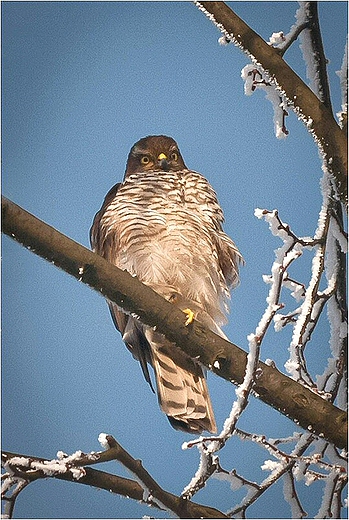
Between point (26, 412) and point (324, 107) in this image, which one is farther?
point (26, 412)

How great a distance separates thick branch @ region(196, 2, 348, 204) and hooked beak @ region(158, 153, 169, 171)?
0.55 m

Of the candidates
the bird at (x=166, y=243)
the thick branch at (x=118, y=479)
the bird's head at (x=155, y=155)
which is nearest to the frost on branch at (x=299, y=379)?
the thick branch at (x=118, y=479)

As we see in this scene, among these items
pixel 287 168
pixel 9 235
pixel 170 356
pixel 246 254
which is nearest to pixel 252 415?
pixel 170 356

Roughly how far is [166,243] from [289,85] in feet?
1.73

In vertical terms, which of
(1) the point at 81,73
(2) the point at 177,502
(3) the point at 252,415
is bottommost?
(2) the point at 177,502

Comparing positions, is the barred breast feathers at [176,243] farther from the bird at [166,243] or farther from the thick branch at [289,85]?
the thick branch at [289,85]

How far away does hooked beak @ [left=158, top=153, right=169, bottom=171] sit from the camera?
1.60 metres

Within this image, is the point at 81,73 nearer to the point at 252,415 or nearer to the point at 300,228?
the point at 300,228

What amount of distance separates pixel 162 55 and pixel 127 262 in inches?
17.4

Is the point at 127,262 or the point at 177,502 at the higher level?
the point at 127,262

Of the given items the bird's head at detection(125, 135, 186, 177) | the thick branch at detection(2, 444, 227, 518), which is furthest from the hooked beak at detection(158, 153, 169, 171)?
the thick branch at detection(2, 444, 227, 518)

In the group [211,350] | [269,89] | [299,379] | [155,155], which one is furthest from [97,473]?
[155,155]

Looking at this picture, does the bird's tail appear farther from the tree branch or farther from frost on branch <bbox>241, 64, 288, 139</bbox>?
frost on branch <bbox>241, 64, 288, 139</bbox>

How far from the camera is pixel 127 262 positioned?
1492 millimetres
